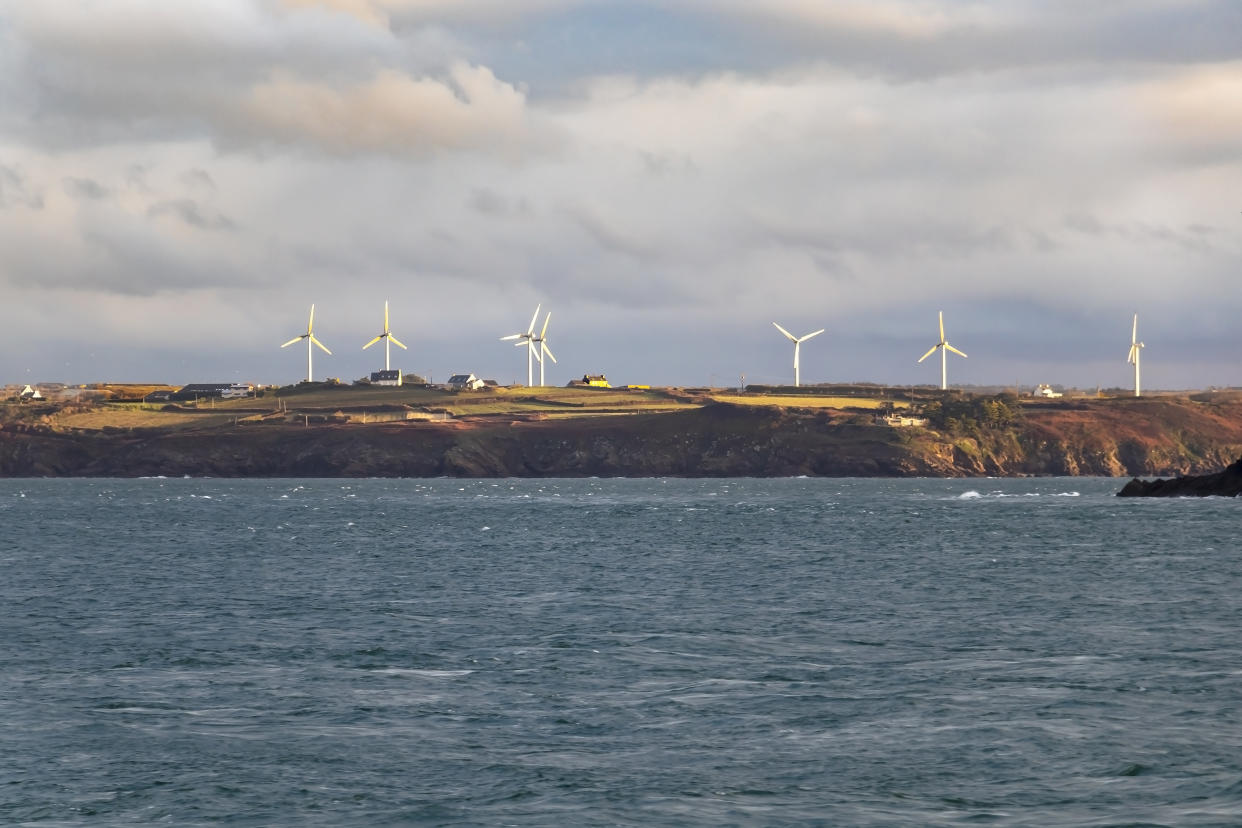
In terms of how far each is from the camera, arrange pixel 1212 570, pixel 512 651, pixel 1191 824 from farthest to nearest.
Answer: pixel 1212 570 < pixel 512 651 < pixel 1191 824

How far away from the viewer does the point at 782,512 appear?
562ft

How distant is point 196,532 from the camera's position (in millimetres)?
137750

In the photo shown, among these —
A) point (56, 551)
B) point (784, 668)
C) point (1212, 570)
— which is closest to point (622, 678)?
point (784, 668)

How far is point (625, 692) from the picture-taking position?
45750mm

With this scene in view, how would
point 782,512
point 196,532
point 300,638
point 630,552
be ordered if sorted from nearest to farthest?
point 300,638, point 630,552, point 196,532, point 782,512

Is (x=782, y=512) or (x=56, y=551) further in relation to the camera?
(x=782, y=512)

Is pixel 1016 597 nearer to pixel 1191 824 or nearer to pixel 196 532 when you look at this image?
pixel 1191 824

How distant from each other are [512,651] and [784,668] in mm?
10793

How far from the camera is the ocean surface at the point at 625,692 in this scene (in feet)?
107

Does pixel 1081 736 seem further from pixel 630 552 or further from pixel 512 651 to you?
pixel 630 552

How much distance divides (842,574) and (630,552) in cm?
2369

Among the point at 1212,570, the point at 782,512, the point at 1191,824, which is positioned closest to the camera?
the point at 1191,824

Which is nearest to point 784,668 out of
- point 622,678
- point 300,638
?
point 622,678

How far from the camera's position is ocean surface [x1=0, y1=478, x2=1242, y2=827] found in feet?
107
